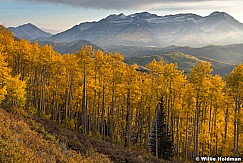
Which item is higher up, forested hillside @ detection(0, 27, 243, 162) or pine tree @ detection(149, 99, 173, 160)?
forested hillside @ detection(0, 27, 243, 162)

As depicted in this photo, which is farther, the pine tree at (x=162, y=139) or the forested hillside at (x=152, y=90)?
the pine tree at (x=162, y=139)

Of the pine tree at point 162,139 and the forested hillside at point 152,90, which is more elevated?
the forested hillside at point 152,90

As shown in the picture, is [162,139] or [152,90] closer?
[152,90]

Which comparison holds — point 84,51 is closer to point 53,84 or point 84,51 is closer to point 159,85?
point 159,85

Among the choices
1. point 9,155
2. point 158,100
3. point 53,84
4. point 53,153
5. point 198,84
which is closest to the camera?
point 9,155

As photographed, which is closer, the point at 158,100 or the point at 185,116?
the point at 158,100

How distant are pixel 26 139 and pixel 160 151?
27.3 m

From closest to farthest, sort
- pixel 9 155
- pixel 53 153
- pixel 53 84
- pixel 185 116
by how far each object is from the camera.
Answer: pixel 9 155, pixel 53 153, pixel 185 116, pixel 53 84

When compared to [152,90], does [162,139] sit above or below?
below

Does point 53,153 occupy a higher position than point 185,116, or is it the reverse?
point 53,153

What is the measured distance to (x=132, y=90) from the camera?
37219 mm

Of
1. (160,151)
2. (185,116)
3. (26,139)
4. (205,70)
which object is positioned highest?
Answer: (205,70)

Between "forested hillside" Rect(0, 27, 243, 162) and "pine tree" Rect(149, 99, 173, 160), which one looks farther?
"pine tree" Rect(149, 99, 173, 160)

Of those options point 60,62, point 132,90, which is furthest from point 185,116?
point 60,62
